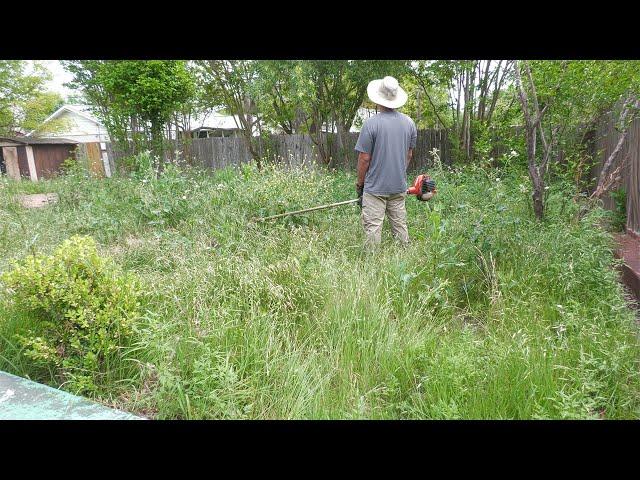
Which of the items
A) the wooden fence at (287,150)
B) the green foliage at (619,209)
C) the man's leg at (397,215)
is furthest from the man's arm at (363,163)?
the wooden fence at (287,150)

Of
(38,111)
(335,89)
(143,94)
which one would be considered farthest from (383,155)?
(38,111)

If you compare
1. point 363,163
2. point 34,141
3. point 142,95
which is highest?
point 142,95

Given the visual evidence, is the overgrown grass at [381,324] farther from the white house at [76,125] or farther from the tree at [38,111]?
the white house at [76,125]

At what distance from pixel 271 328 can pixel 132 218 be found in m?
3.79

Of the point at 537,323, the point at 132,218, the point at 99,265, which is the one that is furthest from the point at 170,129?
the point at 537,323

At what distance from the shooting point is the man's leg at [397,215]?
4.70m

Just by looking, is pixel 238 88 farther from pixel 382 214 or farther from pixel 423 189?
pixel 382 214

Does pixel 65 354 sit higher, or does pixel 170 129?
pixel 170 129

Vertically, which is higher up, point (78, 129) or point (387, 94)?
point (78, 129)

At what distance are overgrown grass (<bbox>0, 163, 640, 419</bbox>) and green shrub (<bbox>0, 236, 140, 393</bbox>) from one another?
13 centimetres

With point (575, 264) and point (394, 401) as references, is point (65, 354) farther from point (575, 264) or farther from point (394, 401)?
point (575, 264)

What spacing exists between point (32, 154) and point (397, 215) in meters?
26.8

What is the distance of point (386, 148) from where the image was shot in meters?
4.50

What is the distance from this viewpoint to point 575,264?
3.23 meters
